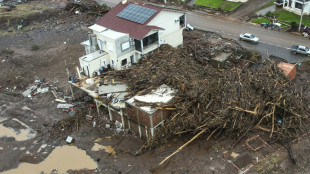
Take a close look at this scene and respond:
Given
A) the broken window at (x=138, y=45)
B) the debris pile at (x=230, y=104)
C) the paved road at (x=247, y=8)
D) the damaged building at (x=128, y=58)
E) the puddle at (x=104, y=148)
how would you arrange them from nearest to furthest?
the debris pile at (x=230, y=104), the damaged building at (x=128, y=58), the puddle at (x=104, y=148), the broken window at (x=138, y=45), the paved road at (x=247, y=8)

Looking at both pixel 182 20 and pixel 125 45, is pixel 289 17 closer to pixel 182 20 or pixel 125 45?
pixel 182 20

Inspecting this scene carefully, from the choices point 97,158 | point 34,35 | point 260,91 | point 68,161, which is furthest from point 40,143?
point 34,35

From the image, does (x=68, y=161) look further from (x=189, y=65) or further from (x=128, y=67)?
(x=189, y=65)

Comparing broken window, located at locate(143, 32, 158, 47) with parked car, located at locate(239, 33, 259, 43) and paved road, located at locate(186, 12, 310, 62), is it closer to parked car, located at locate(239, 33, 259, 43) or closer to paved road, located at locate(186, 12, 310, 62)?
paved road, located at locate(186, 12, 310, 62)

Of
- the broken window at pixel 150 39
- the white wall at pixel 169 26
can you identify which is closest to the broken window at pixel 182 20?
the white wall at pixel 169 26

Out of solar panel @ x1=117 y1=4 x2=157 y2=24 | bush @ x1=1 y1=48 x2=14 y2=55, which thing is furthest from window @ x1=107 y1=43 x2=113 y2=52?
bush @ x1=1 y1=48 x2=14 y2=55

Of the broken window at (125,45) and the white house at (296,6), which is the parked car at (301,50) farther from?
the broken window at (125,45)
